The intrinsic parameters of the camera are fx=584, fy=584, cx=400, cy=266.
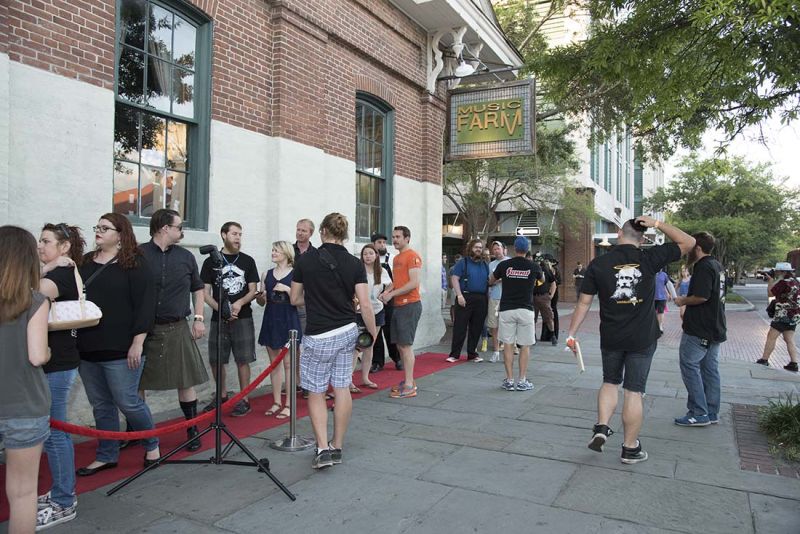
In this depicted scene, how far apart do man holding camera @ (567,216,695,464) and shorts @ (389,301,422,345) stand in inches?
91.7

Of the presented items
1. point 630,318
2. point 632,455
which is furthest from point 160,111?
point 632,455

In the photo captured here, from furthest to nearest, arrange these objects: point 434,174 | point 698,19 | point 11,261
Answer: point 434,174, point 698,19, point 11,261

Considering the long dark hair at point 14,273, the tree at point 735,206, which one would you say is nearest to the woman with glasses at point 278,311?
the long dark hair at point 14,273

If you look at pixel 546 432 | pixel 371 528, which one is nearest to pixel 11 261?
pixel 371 528

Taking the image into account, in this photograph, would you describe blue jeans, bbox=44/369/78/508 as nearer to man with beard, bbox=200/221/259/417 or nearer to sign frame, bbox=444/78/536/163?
man with beard, bbox=200/221/259/417

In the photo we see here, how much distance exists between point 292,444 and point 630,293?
9.77 feet

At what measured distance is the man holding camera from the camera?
4.53 m

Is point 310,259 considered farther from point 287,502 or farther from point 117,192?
point 117,192

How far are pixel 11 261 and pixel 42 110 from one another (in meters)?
2.77

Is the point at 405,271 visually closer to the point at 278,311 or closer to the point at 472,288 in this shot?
the point at 278,311

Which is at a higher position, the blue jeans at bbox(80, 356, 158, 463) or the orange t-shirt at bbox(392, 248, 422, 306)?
the orange t-shirt at bbox(392, 248, 422, 306)

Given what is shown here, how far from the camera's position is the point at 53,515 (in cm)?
342

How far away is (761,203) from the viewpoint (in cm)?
3391

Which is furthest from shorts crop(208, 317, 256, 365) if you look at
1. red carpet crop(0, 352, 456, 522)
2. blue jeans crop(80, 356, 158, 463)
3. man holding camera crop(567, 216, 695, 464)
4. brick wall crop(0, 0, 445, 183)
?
man holding camera crop(567, 216, 695, 464)
